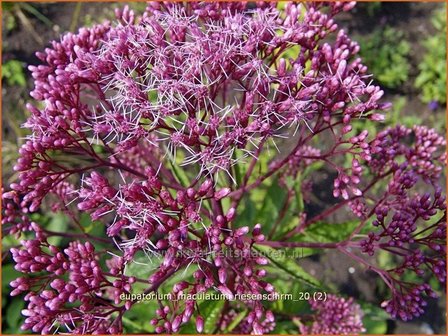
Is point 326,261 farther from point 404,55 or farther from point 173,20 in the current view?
point 173,20

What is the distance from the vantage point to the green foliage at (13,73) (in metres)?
4.35

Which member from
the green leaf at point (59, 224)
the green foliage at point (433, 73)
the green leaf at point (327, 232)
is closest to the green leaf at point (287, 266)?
the green leaf at point (327, 232)

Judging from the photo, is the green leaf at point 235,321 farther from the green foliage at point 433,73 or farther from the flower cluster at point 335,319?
the green foliage at point 433,73

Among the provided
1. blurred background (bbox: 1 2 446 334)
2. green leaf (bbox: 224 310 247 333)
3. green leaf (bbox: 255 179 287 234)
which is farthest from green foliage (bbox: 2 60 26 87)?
green leaf (bbox: 224 310 247 333)

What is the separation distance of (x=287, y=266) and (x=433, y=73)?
9.23 ft

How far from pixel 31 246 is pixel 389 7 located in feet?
12.8

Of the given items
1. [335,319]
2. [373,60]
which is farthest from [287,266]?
[373,60]

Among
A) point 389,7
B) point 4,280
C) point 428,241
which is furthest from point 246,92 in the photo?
point 389,7

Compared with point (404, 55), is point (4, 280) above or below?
below

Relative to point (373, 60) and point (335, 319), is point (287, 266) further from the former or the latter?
point (373, 60)

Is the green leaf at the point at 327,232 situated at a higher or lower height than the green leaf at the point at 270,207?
lower

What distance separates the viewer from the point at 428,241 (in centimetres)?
223

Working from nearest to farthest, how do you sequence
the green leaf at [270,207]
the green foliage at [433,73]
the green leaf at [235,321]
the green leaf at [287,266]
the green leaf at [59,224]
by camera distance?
the green leaf at [287,266] < the green leaf at [235,321] < the green leaf at [270,207] < the green leaf at [59,224] < the green foliage at [433,73]

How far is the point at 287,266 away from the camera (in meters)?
2.23
